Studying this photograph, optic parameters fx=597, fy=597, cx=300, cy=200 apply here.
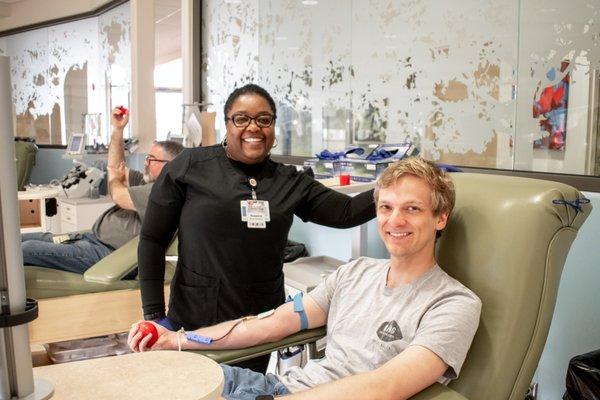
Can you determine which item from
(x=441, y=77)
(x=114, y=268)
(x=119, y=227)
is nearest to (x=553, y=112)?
(x=441, y=77)

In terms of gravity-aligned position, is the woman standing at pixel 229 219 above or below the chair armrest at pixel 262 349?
above

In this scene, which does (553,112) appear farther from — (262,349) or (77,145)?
(77,145)

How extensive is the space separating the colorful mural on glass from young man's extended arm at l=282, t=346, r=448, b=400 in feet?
3.97

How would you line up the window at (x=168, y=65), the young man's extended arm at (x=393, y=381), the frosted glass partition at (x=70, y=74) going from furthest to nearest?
the frosted glass partition at (x=70, y=74)
the window at (x=168, y=65)
the young man's extended arm at (x=393, y=381)

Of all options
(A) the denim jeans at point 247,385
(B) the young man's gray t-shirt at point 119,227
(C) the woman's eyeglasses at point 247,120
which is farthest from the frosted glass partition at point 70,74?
(A) the denim jeans at point 247,385

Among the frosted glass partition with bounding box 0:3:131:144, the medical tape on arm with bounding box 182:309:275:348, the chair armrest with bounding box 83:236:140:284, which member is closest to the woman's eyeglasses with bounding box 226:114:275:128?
the medical tape on arm with bounding box 182:309:275:348

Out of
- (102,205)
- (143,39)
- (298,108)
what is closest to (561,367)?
(298,108)

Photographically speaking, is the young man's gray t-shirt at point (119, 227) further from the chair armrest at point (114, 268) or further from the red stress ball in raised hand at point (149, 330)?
the red stress ball in raised hand at point (149, 330)

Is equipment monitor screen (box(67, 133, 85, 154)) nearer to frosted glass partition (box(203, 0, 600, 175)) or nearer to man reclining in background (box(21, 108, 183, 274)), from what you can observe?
man reclining in background (box(21, 108, 183, 274))

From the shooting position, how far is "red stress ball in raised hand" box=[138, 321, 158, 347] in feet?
5.42

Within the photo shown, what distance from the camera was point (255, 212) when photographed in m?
1.87

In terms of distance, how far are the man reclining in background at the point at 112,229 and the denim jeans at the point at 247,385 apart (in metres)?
1.80

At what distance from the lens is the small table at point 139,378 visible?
2.84ft

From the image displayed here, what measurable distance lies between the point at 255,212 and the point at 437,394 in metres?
0.80
